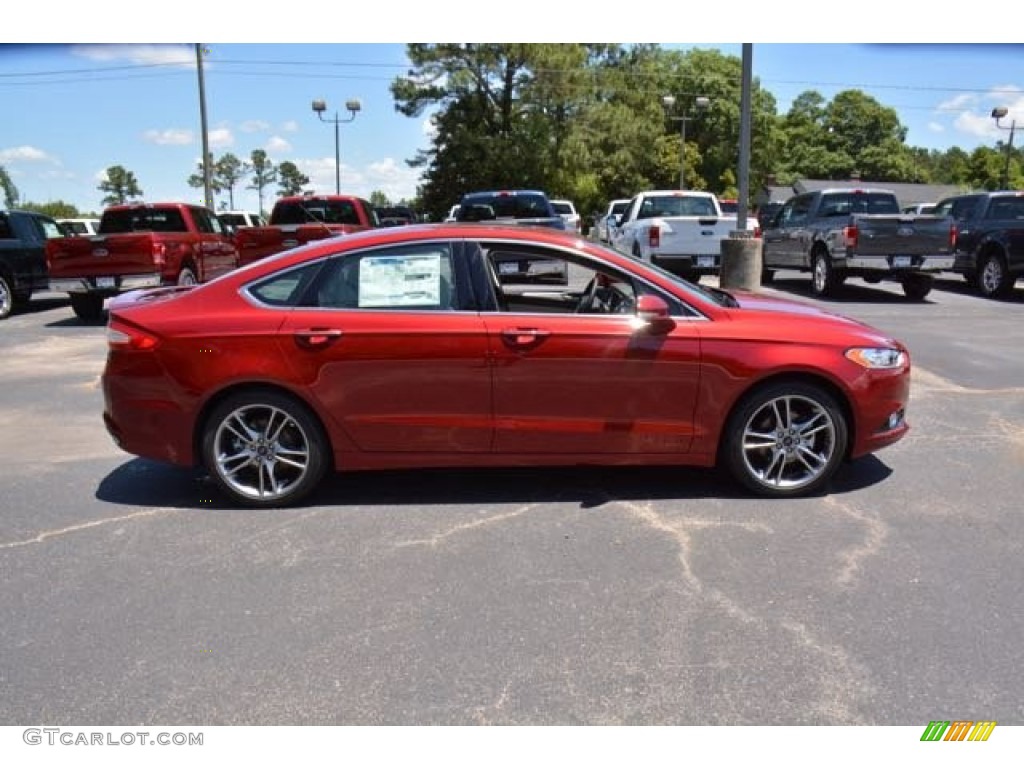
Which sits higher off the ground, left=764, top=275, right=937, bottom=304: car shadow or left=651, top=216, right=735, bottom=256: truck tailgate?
left=651, top=216, right=735, bottom=256: truck tailgate

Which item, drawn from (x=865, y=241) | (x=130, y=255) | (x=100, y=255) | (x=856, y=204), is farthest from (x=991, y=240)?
(x=100, y=255)

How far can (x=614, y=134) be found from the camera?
141ft

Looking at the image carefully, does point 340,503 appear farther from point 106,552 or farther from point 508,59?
point 508,59

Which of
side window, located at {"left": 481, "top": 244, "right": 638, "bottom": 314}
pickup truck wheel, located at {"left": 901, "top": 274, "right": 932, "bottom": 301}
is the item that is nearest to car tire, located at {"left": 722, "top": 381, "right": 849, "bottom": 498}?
side window, located at {"left": 481, "top": 244, "right": 638, "bottom": 314}

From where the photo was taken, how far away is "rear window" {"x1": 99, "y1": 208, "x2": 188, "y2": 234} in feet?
47.1

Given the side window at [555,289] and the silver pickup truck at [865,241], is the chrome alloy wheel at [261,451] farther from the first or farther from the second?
the silver pickup truck at [865,241]

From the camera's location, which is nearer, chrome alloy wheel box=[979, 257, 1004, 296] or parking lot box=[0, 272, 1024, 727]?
parking lot box=[0, 272, 1024, 727]

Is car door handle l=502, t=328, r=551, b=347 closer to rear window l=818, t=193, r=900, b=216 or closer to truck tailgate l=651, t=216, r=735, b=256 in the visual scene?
truck tailgate l=651, t=216, r=735, b=256

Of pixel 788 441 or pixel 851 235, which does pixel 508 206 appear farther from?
pixel 788 441

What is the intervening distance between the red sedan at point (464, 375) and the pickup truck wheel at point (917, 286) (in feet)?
36.8

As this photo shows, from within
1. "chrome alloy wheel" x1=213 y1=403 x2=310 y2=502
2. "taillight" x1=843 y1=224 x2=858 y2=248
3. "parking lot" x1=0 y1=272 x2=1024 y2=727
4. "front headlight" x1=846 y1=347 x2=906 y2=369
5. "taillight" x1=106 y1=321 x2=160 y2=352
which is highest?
"taillight" x1=843 y1=224 x2=858 y2=248

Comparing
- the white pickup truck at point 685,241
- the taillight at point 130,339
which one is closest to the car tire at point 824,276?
the white pickup truck at point 685,241

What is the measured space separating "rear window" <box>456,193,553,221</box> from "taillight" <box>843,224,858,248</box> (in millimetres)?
4896

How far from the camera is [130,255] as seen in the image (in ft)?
41.5
